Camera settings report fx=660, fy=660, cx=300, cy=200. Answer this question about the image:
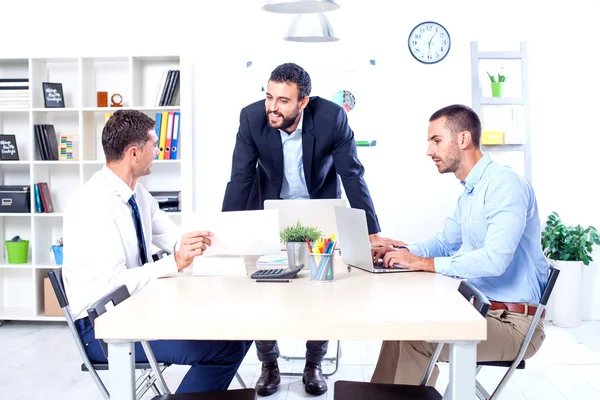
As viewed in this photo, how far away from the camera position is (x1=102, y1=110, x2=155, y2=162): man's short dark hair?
2510mm

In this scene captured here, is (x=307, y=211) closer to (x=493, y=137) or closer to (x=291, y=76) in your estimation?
(x=291, y=76)

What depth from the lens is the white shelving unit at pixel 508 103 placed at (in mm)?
4934

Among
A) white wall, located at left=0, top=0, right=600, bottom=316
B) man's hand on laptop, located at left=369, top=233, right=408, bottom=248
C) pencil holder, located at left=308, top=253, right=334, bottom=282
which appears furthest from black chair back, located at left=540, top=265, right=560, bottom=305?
white wall, located at left=0, top=0, right=600, bottom=316

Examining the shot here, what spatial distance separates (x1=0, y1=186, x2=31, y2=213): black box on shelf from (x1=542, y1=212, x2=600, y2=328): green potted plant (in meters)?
3.87

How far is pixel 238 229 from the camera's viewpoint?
2254 millimetres

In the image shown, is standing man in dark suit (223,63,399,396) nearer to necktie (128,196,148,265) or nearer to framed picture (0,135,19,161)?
necktie (128,196,148,265)

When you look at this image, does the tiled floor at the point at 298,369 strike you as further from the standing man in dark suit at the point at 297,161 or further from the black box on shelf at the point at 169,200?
the black box on shelf at the point at 169,200

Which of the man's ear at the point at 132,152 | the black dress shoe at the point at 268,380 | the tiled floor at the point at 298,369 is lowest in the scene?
the tiled floor at the point at 298,369

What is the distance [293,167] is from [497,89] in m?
2.25

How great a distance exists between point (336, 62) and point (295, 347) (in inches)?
83.8

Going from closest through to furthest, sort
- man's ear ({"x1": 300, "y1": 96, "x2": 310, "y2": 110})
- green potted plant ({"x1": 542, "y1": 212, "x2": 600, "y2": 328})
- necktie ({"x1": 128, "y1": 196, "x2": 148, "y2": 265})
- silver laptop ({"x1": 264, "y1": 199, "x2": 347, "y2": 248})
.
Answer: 1. necktie ({"x1": 128, "y1": 196, "x2": 148, "y2": 265})
2. silver laptop ({"x1": 264, "y1": 199, "x2": 347, "y2": 248})
3. man's ear ({"x1": 300, "y1": 96, "x2": 310, "y2": 110})
4. green potted plant ({"x1": 542, "y1": 212, "x2": 600, "y2": 328})

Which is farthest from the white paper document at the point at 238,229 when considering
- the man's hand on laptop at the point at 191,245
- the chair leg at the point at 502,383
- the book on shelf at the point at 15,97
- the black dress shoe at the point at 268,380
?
the book on shelf at the point at 15,97

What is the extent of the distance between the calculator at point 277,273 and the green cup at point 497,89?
326cm

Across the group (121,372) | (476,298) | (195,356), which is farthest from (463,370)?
(195,356)
